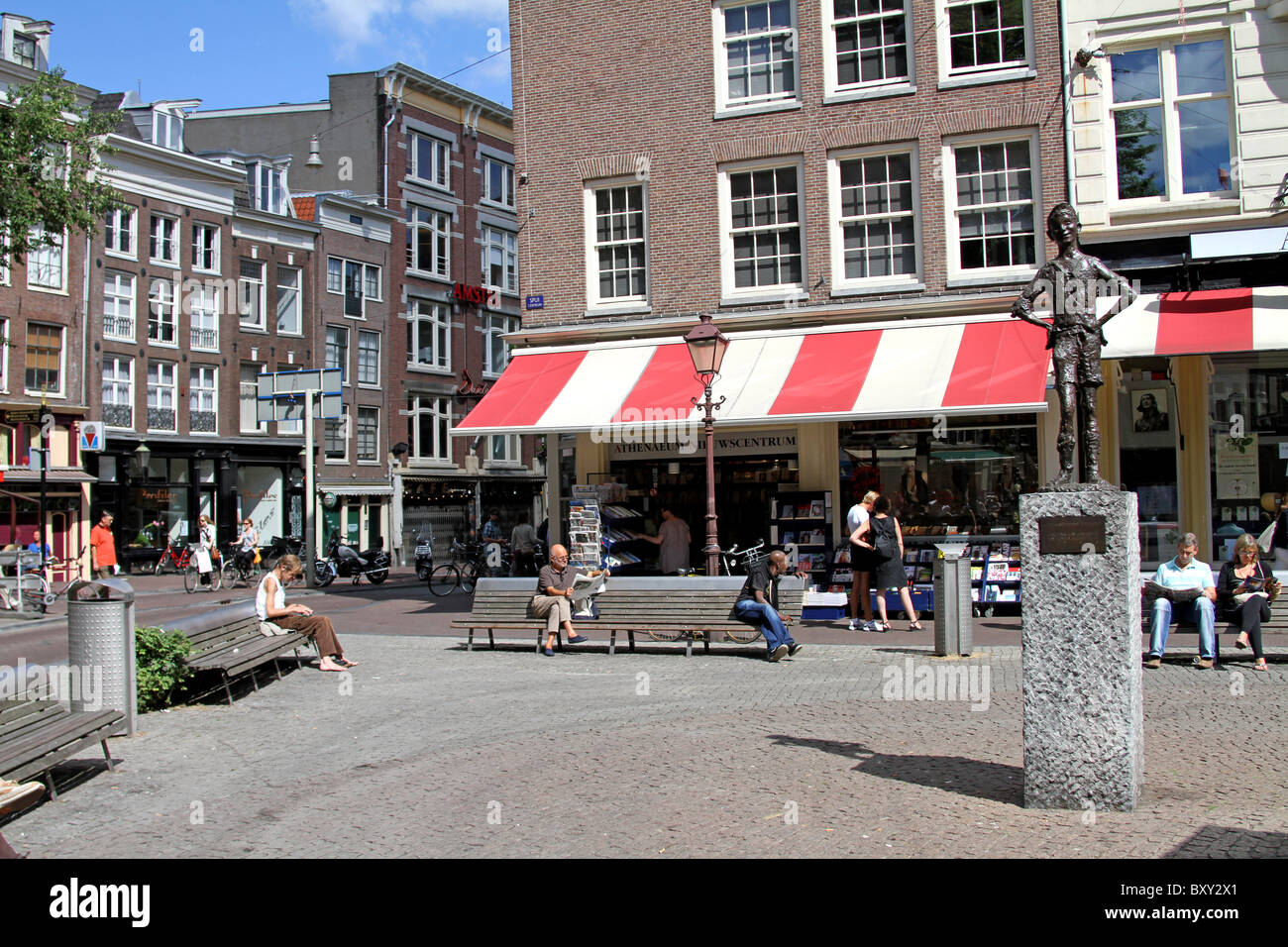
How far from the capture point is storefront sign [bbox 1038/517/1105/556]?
6.16 meters

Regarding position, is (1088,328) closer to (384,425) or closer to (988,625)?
(988,625)

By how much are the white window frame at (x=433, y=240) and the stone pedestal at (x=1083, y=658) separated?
42.3 metres

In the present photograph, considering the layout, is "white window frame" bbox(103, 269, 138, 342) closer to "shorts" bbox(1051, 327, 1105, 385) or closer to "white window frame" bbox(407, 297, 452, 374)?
"white window frame" bbox(407, 297, 452, 374)

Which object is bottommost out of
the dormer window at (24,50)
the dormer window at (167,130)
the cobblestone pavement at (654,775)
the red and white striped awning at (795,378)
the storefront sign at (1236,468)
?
the cobblestone pavement at (654,775)

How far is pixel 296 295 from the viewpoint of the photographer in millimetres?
41281

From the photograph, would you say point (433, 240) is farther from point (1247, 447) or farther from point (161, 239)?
point (1247, 447)

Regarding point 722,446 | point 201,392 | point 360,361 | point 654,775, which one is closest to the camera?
point 654,775

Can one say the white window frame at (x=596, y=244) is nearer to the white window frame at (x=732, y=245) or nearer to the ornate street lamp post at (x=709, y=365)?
the white window frame at (x=732, y=245)

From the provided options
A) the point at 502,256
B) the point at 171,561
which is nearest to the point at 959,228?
the point at 171,561

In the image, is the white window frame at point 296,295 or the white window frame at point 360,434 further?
the white window frame at point 360,434

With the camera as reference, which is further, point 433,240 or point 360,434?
point 433,240

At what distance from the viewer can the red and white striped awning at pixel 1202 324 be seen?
50.0 ft

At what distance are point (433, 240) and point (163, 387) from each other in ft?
47.9

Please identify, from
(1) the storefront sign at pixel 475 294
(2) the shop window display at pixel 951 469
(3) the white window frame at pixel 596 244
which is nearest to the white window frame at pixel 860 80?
(3) the white window frame at pixel 596 244
